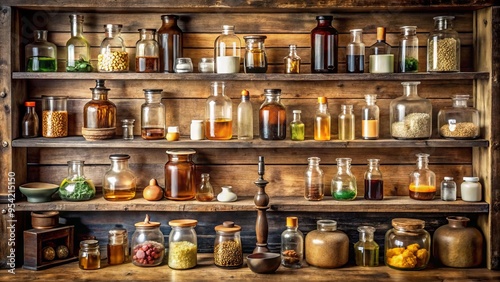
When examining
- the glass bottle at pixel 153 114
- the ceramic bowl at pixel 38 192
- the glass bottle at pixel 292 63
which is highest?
the glass bottle at pixel 292 63

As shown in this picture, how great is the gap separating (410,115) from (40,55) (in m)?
1.84

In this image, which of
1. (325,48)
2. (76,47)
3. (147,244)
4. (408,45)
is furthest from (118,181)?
(408,45)

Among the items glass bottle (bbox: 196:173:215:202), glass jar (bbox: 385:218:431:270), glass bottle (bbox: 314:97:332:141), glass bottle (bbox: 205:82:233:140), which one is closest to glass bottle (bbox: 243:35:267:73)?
glass bottle (bbox: 205:82:233:140)

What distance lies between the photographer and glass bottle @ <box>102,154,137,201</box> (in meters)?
3.34

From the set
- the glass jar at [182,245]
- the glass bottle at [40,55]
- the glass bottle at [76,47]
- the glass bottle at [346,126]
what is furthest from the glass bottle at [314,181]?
the glass bottle at [40,55]

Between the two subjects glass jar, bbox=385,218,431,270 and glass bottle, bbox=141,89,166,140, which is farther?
glass bottle, bbox=141,89,166,140

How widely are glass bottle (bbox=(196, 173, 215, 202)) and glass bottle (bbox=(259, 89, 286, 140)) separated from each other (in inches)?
13.6

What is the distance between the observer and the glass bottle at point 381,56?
3277mm

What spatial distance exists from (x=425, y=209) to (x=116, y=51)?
169 cm

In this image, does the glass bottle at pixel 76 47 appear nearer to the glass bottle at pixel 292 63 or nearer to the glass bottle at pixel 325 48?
the glass bottle at pixel 292 63

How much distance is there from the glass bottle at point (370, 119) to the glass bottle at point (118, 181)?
1.18 meters

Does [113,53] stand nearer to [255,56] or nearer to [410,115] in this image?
[255,56]

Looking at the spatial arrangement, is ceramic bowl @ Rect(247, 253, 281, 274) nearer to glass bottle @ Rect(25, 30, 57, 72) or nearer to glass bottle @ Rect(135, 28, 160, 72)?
glass bottle @ Rect(135, 28, 160, 72)

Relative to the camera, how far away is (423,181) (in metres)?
3.35
